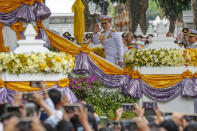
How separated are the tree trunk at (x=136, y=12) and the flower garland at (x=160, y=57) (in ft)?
57.2

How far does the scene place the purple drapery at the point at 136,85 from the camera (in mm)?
17594

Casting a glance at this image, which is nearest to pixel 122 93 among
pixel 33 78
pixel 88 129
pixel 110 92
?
pixel 110 92

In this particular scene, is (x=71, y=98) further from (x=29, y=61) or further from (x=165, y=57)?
(x=165, y=57)

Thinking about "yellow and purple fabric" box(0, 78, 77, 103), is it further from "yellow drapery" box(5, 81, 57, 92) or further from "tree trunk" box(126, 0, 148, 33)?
"tree trunk" box(126, 0, 148, 33)

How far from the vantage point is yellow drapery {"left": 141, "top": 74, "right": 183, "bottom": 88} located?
1777cm

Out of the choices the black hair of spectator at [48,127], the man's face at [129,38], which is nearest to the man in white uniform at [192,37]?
the man's face at [129,38]

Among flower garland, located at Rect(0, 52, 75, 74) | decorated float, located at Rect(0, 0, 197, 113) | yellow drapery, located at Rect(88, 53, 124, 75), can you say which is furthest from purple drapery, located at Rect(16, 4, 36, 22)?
flower garland, located at Rect(0, 52, 75, 74)

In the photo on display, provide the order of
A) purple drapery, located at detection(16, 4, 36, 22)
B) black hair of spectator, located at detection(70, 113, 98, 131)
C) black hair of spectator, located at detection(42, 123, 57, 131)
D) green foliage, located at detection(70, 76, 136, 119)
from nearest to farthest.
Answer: black hair of spectator, located at detection(42, 123, 57, 131) < black hair of spectator, located at detection(70, 113, 98, 131) < green foliage, located at detection(70, 76, 136, 119) < purple drapery, located at detection(16, 4, 36, 22)

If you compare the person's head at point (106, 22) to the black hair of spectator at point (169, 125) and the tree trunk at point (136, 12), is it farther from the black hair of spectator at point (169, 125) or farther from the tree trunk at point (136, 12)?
the tree trunk at point (136, 12)

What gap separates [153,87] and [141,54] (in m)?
1.03

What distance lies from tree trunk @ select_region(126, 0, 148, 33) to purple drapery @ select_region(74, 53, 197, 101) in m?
16.5

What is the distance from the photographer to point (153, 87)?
17859mm

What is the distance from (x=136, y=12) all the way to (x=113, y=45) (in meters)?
15.5

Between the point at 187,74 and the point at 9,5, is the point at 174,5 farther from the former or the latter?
the point at 187,74
